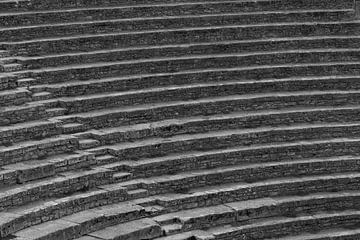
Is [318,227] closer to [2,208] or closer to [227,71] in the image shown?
[227,71]

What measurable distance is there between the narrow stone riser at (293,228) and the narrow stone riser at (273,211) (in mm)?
241

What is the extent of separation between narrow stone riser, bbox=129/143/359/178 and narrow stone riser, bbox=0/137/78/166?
2.93 feet

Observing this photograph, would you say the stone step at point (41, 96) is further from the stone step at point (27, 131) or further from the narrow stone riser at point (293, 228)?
the narrow stone riser at point (293, 228)

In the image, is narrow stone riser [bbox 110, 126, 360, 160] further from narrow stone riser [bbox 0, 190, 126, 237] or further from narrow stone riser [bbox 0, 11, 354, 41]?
narrow stone riser [bbox 0, 11, 354, 41]

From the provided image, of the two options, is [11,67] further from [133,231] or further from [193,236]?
[193,236]

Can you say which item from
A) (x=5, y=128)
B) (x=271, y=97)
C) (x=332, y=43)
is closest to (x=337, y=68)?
(x=332, y=43)

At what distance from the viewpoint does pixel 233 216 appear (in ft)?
40.0

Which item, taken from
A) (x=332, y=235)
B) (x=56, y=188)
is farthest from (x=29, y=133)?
(x=332, y=235)

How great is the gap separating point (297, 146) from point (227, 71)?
203 cm

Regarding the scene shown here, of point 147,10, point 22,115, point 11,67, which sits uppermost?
point 147,10

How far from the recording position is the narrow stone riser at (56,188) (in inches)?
414

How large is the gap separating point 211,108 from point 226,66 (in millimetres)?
1433

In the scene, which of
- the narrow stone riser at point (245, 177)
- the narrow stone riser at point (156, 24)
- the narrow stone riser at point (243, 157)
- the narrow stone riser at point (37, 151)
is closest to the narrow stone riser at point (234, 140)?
the narrow stone riser at point (243, 157)

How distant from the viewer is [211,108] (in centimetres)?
1403
